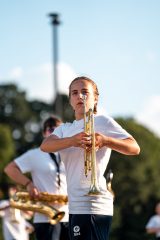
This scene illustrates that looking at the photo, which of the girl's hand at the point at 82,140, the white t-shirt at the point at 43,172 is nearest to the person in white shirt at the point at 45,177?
the white t-shirt at the point at 43,172

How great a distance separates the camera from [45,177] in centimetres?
1005

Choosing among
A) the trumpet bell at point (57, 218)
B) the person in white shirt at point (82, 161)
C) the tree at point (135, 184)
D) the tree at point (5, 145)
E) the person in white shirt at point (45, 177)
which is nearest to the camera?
the person in white shirt at point (82, 161)

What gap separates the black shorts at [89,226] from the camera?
21.6 ft

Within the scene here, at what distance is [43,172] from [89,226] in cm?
356

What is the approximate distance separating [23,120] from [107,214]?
8054 centimetres

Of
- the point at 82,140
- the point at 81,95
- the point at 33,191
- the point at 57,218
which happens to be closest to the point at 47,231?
the point at 57,218

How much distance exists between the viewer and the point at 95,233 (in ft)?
21.6

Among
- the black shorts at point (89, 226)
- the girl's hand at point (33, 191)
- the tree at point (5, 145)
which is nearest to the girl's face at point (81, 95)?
the black shorts at point (89, 226)

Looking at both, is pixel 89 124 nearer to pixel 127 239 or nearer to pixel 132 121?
pixel 127 239

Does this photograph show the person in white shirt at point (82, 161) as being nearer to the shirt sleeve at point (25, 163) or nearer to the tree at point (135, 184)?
the shirt sleeve at point (25, 163)

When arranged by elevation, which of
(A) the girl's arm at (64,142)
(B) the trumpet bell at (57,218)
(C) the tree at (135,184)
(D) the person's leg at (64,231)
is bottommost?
(D) the person's leg at (64,231)

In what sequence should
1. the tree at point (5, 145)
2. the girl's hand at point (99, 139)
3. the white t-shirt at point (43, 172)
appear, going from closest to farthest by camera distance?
the girl's hand at point (99, 139), the white t-shirt at point (43, 172), the tree at point (5, 145)

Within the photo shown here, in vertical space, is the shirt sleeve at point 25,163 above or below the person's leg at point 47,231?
above

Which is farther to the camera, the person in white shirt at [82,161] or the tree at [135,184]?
the tree at [135,184]
